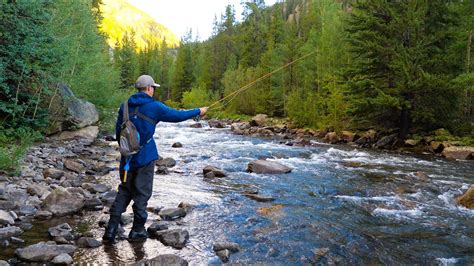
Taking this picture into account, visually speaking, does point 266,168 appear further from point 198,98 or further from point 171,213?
point 198,98

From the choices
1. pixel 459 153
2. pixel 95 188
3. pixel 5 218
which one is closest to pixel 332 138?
pixel 459 153

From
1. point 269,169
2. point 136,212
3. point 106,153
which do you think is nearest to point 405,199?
point 269,169

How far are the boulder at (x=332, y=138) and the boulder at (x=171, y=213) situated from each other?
56.7ft

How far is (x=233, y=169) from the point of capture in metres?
13.0

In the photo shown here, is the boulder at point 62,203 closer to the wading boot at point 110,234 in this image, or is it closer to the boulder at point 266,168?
the wading boot at point 110,234

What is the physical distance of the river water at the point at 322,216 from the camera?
5.61m

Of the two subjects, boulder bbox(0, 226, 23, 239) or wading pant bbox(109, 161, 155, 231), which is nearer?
boulder bbox(0, 226, 23, 239)

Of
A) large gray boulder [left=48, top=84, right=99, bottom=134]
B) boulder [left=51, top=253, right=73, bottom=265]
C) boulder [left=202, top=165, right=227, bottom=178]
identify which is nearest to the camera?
boulder [left=51, top=253, right=73, bottom=265]

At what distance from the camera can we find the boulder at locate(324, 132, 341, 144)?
2333 cm

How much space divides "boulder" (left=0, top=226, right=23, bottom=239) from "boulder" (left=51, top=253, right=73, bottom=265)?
1185mm

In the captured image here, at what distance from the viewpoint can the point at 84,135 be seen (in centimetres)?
1780

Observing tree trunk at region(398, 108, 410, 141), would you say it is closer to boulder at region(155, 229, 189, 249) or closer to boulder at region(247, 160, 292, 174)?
boulder at region(247, 160, 292, 174)

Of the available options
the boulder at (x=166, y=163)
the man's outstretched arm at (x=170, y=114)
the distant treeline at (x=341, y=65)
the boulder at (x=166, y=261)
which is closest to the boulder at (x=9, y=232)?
the boulder at (x=166, y=261)

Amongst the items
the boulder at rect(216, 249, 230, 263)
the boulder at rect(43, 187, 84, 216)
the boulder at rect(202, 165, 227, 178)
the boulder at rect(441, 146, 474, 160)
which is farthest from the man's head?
the boulder at rect(441, 146, 474, 160)
